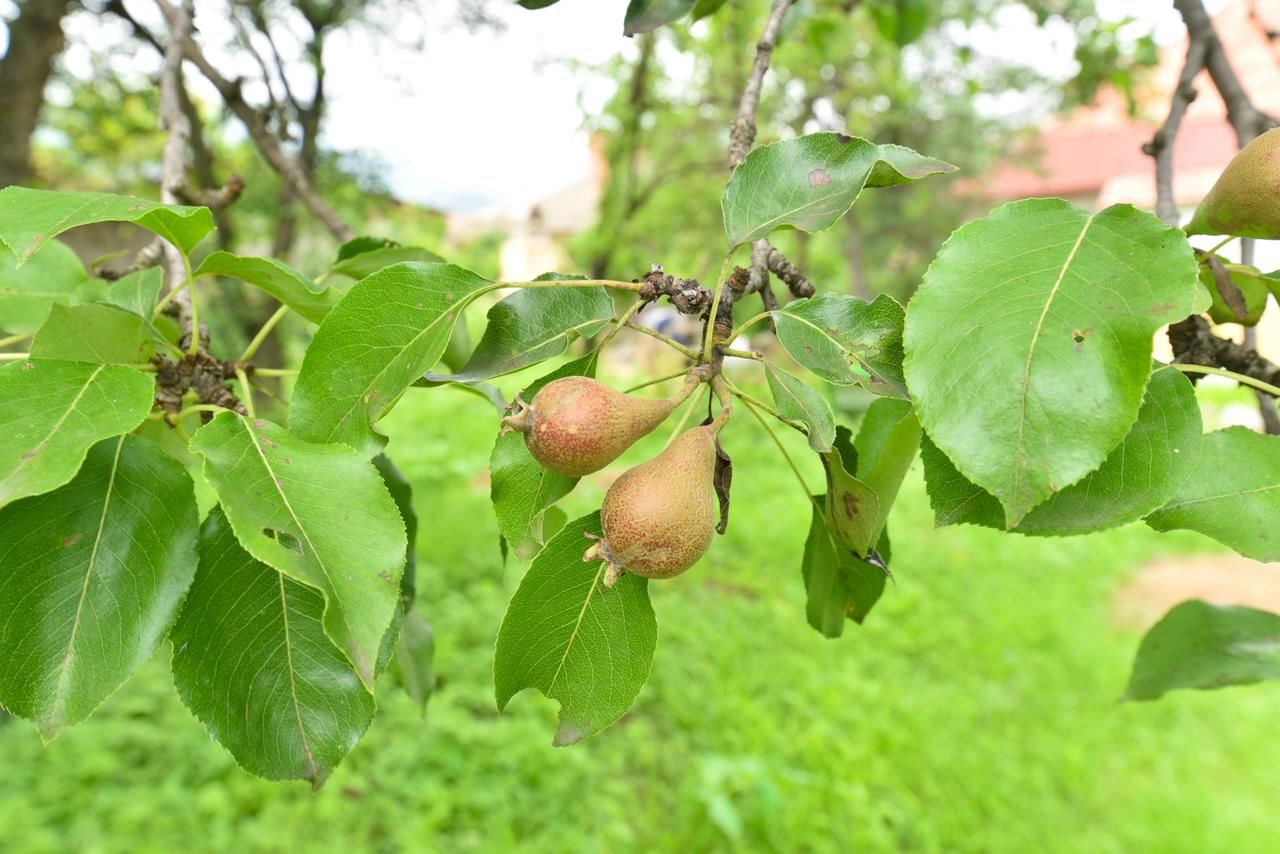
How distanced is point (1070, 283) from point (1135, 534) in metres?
6.85

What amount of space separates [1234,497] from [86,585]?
1019mm

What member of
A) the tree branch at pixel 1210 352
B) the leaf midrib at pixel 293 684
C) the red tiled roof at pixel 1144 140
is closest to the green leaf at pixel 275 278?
the leaf midrib at pixel 293 684

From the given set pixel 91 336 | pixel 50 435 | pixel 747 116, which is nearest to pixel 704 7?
pixel 747 116

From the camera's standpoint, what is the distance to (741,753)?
333cm

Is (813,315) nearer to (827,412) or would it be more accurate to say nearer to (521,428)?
(827,412)

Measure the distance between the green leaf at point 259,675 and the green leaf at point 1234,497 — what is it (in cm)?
74

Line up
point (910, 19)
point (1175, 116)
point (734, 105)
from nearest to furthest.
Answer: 1. point (1175, 116)
2. point (910, 19)
3. point (734, 105)

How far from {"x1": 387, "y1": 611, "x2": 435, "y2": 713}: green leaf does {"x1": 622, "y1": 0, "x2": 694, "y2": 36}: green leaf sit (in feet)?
2.91

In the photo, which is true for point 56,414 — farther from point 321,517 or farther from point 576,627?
point 576,627

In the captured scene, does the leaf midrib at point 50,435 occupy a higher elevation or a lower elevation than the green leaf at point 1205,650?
higher

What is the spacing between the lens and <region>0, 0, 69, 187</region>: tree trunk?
288 centimetres

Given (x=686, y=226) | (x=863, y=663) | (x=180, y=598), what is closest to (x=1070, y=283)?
(x=180, y=598)

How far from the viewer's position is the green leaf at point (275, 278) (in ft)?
2.98

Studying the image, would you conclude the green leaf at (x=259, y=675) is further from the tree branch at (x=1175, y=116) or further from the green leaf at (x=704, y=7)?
the tree branch at (x=1175, y=116)
